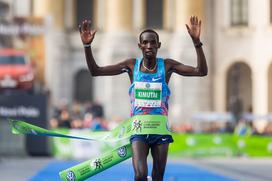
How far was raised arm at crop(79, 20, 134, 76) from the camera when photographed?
1016cm

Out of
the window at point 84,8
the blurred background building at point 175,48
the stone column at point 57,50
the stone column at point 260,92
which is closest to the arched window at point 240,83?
the blurred background building at point 175,48

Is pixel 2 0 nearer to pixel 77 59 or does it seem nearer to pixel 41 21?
pixel 77 59

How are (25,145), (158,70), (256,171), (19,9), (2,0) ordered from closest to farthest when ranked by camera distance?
(158,70) < (256,171) < (25,145) < (2,0) < (19,9)

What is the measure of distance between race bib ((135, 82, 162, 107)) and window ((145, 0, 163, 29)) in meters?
47.3

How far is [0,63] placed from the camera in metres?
39.9

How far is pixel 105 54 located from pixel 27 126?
147ft

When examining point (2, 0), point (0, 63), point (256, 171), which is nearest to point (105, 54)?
point (2, 0)

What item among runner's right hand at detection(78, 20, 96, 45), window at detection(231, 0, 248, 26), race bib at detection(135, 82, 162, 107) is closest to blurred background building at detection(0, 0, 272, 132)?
window at detection(231, 0, 248, 26)

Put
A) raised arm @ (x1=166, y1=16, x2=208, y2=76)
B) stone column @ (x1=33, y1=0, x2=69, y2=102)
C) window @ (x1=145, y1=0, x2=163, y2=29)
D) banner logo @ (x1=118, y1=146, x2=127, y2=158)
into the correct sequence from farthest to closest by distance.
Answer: window @ (x1=145, y1=0, x2=163, y2=29) → stone column @ (x1=33, y1=0, x2=69, y2=102) → banner logo @ (x1=118, y1=146, x2=127, y2=158) → raised arm @ (x1=166, y1=16, x2=208, y2=76)

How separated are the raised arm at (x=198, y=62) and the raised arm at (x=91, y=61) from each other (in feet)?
1.58

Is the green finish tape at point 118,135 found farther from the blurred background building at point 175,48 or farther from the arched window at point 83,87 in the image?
the arched window at point 83,87

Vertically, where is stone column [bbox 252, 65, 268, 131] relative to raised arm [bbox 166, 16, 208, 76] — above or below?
below

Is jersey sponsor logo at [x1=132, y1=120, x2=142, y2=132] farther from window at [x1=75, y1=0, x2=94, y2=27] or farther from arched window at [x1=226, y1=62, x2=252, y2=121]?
window at [x1=75, y1=0, x2=94, y2=27]

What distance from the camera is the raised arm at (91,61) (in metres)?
10.2
